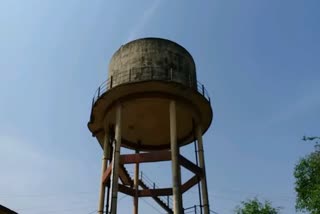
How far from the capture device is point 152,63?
796 inches

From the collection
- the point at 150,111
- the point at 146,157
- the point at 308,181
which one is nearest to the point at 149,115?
the point at 150,111

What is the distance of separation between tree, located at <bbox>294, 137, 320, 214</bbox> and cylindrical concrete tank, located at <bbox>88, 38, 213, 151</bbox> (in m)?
7.34

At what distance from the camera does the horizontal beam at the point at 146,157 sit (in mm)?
18375

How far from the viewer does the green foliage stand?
2289 cm

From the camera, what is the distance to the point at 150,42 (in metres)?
21.1

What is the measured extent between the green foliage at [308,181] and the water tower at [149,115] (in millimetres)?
7361

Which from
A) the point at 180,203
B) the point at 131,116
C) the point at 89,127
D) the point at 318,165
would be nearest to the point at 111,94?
the point at 131,116

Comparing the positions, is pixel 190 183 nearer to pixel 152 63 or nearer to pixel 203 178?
pixel 203 178

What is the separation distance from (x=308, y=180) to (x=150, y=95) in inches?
470

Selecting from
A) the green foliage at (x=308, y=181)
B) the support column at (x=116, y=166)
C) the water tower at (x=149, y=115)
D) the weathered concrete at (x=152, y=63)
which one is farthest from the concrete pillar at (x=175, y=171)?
the green foliage at (x=308, y=181)

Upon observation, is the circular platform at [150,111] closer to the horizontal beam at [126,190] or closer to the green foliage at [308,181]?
the horizontal beam at [126,190]

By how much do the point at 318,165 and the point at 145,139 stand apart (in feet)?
34.4

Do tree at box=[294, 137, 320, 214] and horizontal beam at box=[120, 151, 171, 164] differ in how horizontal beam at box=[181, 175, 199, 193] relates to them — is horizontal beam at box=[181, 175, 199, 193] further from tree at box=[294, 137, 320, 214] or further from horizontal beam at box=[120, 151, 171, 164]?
tree at box=[294, 137, 320, 214]

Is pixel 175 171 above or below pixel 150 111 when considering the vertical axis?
below
